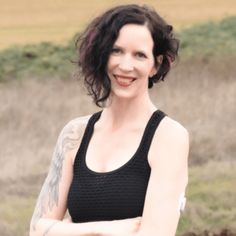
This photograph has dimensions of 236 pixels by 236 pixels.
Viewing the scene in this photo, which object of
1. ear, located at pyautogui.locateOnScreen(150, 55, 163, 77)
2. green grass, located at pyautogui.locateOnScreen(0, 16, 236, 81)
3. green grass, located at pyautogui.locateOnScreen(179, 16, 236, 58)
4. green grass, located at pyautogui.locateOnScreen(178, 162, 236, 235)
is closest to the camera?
ear, located at pyautogui.locateOnScreen(150, 55, 163, 77)

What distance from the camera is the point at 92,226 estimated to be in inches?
98.0

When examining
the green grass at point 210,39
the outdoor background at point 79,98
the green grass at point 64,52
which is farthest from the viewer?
the green grass at point 210,39

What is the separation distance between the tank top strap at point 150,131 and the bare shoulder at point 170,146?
12mm

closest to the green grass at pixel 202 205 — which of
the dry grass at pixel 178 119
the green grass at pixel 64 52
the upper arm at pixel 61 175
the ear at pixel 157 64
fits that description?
the dry grass at pixel 178 119

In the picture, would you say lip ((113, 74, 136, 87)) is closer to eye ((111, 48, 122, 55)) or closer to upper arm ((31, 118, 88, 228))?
eye ((111, 48, 122, 55))

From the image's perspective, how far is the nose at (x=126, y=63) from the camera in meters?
2.51

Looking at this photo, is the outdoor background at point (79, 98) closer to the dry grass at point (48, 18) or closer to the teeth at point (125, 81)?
the dry grass at point (48, 18)

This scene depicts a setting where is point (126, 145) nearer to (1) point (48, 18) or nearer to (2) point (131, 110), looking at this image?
(2) point (131, 110)

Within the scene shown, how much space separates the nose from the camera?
98.7 inches

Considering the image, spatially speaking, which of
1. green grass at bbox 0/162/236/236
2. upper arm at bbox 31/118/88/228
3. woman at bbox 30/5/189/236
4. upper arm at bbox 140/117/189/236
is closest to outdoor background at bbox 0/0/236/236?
green grass at bbox 0/162/236/236

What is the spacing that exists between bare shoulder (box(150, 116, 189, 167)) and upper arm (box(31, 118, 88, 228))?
0.22m

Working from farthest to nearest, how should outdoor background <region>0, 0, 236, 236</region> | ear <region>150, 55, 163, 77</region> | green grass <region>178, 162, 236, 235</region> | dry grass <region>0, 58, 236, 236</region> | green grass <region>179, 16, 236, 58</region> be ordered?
green grass <region>179, 16, 236, 58</region> → outdoor background <region>0, 0, 236, 236</region> → dry grass <region>0, 58, 236, 236</region> → green grass <region>178, 162, 236, 235</region> → ear <region>150, 55, 163, 77</region>

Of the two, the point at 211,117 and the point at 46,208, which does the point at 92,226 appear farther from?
the point at 211,117

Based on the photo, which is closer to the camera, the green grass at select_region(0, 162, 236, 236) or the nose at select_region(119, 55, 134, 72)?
the nose at select_region(119, 55, 134, 72)
